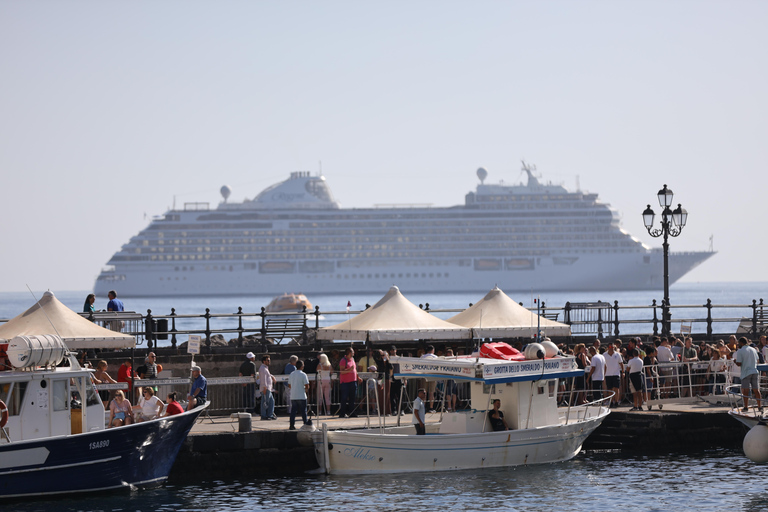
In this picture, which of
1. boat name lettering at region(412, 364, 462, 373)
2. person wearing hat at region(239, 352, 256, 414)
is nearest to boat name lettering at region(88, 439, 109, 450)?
person wearing hat at region(239, 352, 256, 414)

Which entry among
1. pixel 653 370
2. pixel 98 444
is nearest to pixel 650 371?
pixel 653 370

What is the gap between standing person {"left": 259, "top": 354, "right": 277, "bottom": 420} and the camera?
1980cm

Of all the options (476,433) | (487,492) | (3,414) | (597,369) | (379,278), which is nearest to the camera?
(3,414)

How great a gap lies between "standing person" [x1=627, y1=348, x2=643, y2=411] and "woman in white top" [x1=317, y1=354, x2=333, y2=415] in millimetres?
6108

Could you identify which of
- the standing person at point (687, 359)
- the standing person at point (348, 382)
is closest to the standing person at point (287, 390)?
the standing person at point (348, 382)

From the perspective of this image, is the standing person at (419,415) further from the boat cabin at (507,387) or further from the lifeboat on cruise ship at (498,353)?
the lifeboat on cruise ship at (498,353)

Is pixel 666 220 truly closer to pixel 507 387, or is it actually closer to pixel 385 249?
pixel 507 387

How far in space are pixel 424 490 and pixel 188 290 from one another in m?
128

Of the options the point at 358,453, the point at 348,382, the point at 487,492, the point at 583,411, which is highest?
the point at 348,382

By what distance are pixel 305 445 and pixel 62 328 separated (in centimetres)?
531

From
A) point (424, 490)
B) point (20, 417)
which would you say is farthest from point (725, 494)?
point (20, 417)

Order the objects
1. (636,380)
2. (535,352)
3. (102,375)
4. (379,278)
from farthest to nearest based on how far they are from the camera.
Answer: (379,278)
(636,380)
(102,375)
(535,352)

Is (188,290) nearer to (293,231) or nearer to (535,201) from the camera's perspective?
(293,231)

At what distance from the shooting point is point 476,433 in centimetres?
1788
